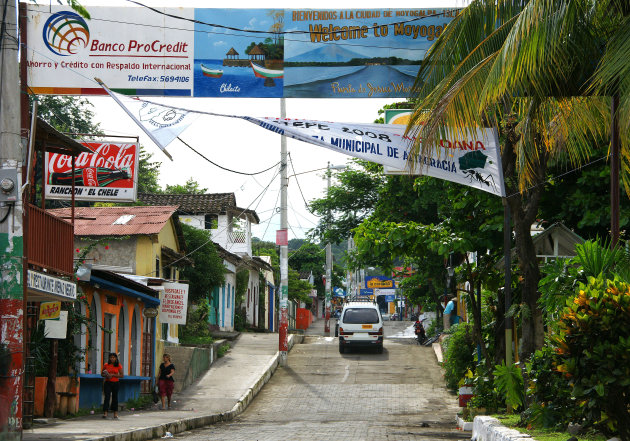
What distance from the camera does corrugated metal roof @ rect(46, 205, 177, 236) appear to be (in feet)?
85.4

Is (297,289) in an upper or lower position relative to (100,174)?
lower

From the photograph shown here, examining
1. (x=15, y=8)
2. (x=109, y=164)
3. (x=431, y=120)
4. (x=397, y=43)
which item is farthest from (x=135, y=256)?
(x=431, y=120)

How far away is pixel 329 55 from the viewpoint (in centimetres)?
1566

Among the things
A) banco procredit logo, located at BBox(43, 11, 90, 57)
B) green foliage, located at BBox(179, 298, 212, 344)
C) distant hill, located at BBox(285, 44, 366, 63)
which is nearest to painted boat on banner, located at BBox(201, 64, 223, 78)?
distant hill, located at BBox(285, 44, 366, 63)

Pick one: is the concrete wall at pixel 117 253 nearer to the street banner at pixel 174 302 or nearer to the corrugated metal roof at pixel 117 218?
the corrugated metal roof at pixel 117 218

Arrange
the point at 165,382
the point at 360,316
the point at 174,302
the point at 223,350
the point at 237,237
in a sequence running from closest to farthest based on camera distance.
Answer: the point at 165,382 → the point at 174,302 → the point at 223,350 → the point at 360,316 → the point at 237,237

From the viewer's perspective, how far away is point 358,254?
1708 cm

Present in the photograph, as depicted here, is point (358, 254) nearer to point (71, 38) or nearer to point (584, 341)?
point (71, 38)

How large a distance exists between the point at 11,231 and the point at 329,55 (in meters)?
7.56

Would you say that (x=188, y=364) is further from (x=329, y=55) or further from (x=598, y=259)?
(x=598, y=259)

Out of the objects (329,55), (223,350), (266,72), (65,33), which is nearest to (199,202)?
(223,350)

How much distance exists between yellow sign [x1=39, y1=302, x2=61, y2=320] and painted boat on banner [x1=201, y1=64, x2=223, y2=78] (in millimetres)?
5066

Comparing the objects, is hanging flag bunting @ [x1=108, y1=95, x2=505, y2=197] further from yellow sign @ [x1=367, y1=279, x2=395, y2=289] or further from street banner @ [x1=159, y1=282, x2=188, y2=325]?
yellow sign @ [x1=367, y1=279, x2=395, y2=289]

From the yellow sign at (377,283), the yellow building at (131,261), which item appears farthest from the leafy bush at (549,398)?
the yellow sign at (377,283)
